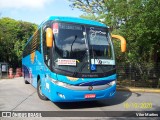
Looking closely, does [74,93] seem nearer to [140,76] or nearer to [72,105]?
[72,105]

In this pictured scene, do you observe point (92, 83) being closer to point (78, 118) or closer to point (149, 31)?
point (78, 118)

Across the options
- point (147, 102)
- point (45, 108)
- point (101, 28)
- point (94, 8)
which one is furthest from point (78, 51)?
point (94, 8)

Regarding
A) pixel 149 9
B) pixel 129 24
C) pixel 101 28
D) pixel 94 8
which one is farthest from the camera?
pixel 94 8

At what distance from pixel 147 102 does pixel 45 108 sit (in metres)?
4.68

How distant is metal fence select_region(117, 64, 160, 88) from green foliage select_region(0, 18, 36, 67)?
2083 cm

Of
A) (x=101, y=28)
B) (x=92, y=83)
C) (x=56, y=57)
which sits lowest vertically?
(x=92, y=83)

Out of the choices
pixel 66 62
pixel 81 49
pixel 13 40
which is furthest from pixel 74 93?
pixel 13 40

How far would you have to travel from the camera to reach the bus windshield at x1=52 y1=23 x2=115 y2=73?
33.3 ft

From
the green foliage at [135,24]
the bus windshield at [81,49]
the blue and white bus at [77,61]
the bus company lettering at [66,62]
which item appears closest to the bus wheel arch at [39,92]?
the blue and white bus at [77,61]

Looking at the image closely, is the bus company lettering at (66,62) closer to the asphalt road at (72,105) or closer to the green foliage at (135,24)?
the asphalt road at (72,105)

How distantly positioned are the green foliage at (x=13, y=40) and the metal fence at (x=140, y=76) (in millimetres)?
20829

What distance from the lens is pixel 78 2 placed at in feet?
86.4

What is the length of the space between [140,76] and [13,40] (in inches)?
A: 1087

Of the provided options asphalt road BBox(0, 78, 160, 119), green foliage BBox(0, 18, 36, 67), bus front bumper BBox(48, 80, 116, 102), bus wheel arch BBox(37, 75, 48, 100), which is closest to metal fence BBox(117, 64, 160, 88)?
asphalt road BBox(0, 78, 160, 119)
